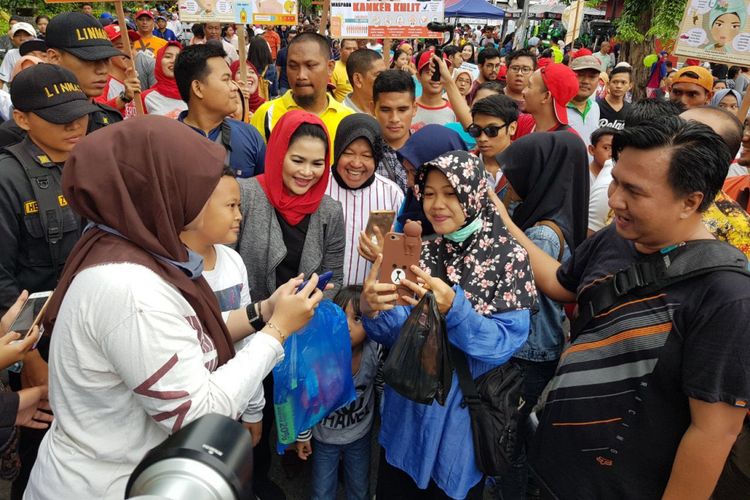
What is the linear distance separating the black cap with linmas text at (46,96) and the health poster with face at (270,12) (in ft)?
8.79

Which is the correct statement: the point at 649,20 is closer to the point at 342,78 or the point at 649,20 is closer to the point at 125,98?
the point at 342,78

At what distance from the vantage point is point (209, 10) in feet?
16.3

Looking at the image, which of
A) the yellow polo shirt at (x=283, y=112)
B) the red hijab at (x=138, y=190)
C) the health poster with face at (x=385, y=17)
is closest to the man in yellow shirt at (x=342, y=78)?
the health poster with face at (x=385, y=17)

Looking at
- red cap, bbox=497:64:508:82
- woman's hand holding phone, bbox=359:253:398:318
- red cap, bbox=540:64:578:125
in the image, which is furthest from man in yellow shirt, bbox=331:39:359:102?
woman's hand holding phone, bbox=359:253:398:318

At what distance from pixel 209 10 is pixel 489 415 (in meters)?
4.72

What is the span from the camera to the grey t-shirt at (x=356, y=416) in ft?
8.55

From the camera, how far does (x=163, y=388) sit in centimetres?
126

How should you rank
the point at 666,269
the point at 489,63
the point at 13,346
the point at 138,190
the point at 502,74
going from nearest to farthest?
the point at 138,190 < the point at 666,269 < the point at 13,346 < the point at 489,63 < the point at 502,74

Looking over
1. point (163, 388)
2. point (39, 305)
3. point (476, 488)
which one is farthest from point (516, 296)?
point (39, 305)

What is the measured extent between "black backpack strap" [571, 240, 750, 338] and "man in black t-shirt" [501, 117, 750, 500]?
0.02 metres

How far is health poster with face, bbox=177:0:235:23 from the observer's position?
4945 mm

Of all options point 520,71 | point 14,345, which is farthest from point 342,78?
point 14,345

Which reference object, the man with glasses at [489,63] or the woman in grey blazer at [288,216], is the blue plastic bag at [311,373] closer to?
the woman in grey blazer at [288,216]

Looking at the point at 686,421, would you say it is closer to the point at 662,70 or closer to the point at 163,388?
the point at 163,388
